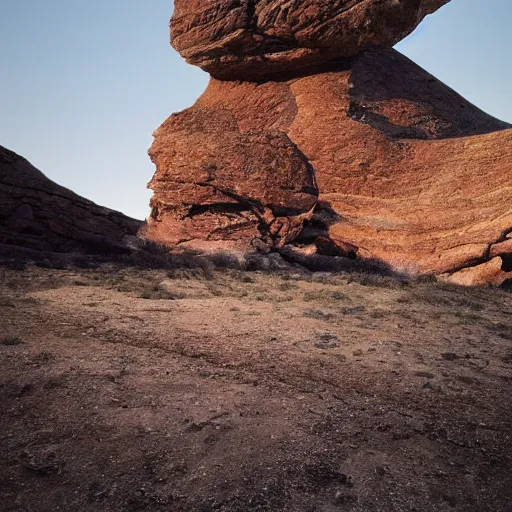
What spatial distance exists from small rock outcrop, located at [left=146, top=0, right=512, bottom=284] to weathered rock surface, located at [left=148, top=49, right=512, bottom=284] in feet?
0.22

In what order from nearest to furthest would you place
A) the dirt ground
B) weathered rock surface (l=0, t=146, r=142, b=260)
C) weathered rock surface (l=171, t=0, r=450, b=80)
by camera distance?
the dirt ground, weathered rock surface (l=0, t=146, r=142, b=260), weathered rock surface (l=171, t=0, r=450, b=80)

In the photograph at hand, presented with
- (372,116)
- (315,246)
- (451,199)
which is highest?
(372,116)

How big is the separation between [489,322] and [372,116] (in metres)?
16.4

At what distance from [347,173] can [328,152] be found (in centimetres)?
165

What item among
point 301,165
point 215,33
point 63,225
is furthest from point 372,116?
point 63,225

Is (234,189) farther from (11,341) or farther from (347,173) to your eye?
(11,341)

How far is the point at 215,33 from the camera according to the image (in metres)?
26.2

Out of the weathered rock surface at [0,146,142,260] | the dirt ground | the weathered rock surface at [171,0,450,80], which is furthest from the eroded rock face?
the dirt ground

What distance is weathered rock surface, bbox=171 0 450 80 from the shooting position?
23733 millimetres

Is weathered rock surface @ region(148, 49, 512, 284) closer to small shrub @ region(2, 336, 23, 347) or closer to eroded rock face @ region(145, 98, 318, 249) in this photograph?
eroded rock face @ region(145, 98, 318, 249)

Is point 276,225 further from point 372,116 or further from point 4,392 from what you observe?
point 4,392

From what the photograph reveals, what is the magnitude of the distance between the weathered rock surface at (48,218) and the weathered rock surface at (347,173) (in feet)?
8.57

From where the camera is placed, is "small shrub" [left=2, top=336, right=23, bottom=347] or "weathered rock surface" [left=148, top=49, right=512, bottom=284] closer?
"small shrub" [left=2, top=336, right=23, bottom=347]

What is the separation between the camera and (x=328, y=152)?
78.1 feet
